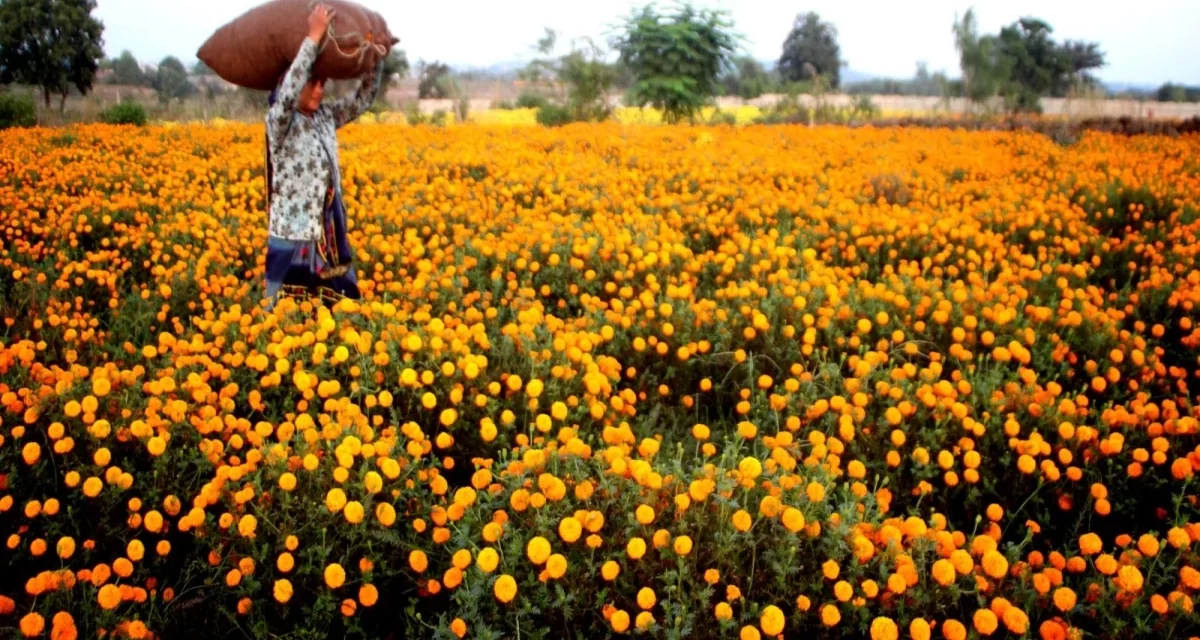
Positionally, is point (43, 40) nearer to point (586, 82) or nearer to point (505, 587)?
point (586, 82)

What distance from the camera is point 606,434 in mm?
2586

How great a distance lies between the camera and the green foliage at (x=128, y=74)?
45.2 m

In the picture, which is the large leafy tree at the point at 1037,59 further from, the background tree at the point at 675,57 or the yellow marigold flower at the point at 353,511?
the yellow marigold flower at the point at 353,511

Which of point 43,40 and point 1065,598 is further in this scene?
point 43,40

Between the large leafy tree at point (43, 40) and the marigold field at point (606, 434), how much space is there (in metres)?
27.0

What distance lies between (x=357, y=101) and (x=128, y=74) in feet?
172

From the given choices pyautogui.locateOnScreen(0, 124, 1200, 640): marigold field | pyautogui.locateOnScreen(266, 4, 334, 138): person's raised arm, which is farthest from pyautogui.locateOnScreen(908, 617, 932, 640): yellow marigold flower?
pyautogui.locateOnScreen(266, 4, 334, 138): person's raised arm

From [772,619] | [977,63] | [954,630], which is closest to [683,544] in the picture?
[772,619]

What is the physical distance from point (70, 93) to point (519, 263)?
36036mm

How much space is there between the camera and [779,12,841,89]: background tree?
60.9 metres

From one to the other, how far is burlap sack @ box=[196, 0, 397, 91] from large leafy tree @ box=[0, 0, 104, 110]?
92.8 feet

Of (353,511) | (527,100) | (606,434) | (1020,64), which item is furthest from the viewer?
(1020,64)

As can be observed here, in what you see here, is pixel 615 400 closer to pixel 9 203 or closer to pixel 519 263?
pixel 519 263

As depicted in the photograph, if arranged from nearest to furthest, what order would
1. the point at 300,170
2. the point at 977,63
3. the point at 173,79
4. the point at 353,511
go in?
the point at 353,511 < the point at 300,170 < the point at 977,63 < the point at 173,79
